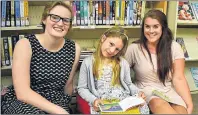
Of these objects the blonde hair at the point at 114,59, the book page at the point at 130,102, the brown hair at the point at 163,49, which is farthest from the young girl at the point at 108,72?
the brown hair at the point at 163,49

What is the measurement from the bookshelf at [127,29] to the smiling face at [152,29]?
49cm

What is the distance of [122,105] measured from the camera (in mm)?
1631

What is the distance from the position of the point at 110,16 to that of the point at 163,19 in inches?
22.0

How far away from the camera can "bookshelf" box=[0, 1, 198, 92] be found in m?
2.33

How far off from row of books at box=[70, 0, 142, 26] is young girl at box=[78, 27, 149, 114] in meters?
0.50

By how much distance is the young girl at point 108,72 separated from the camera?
70.1 inches

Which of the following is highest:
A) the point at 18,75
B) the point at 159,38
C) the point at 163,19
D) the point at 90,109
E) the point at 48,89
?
the point at 163,19

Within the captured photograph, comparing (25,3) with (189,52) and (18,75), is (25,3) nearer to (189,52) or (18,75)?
(18,75)

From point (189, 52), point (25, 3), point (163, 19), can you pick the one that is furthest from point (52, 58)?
point (189, 52)

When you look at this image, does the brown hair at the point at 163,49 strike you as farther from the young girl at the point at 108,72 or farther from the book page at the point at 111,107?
the book page at the point at 111,107

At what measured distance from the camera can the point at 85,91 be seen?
1748 millimetres

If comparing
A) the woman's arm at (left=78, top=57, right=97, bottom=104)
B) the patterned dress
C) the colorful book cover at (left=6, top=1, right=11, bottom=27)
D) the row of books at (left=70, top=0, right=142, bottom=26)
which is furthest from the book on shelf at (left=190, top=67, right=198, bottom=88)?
the colorful book cover at (left=6, top=1, right=11, bottom=27)

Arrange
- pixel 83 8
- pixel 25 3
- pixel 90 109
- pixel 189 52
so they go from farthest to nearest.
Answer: pixel 189 52 → pixel 83 8 → pixel 25 3 → pixel 90 109

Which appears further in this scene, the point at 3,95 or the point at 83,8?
the point at 83,8
